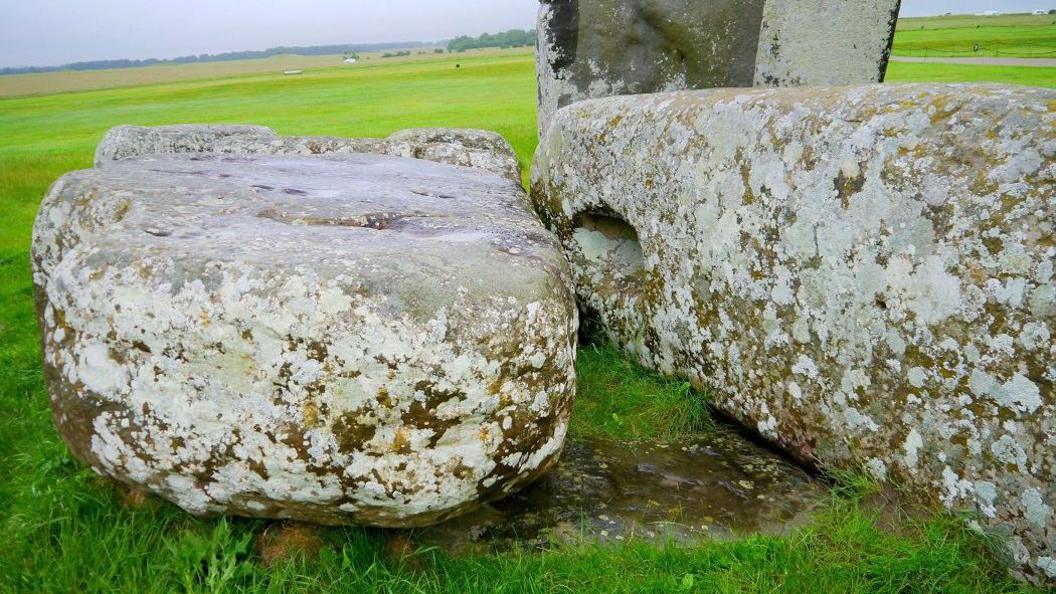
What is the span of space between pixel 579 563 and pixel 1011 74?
28.5m

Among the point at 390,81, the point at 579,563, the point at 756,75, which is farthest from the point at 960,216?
the point at 390,81

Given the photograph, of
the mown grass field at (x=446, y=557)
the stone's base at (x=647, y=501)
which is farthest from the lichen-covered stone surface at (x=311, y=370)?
the stone's base at (x=647, y=501)

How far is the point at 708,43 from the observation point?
23.1ft

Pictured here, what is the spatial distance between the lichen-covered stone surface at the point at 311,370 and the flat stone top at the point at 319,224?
0.02 metres

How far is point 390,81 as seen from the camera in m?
41.3

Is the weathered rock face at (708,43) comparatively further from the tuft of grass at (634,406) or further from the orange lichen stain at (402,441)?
the orange lichen stain at (402,441)

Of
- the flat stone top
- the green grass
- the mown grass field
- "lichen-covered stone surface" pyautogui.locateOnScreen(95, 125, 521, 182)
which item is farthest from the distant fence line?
the mown grass field

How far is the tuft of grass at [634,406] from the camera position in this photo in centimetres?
400

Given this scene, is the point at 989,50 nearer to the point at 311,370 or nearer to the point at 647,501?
the point at 647,501

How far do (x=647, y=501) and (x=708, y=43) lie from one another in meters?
5.16

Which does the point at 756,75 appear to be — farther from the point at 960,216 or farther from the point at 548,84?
the point at 960,216

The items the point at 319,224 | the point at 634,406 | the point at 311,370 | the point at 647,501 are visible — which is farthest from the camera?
the point at 634,406

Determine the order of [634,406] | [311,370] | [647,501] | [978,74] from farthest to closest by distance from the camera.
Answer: [978,74], [634,406], [647,501], [311,370]

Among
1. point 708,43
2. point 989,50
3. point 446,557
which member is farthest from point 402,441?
point 989,50
